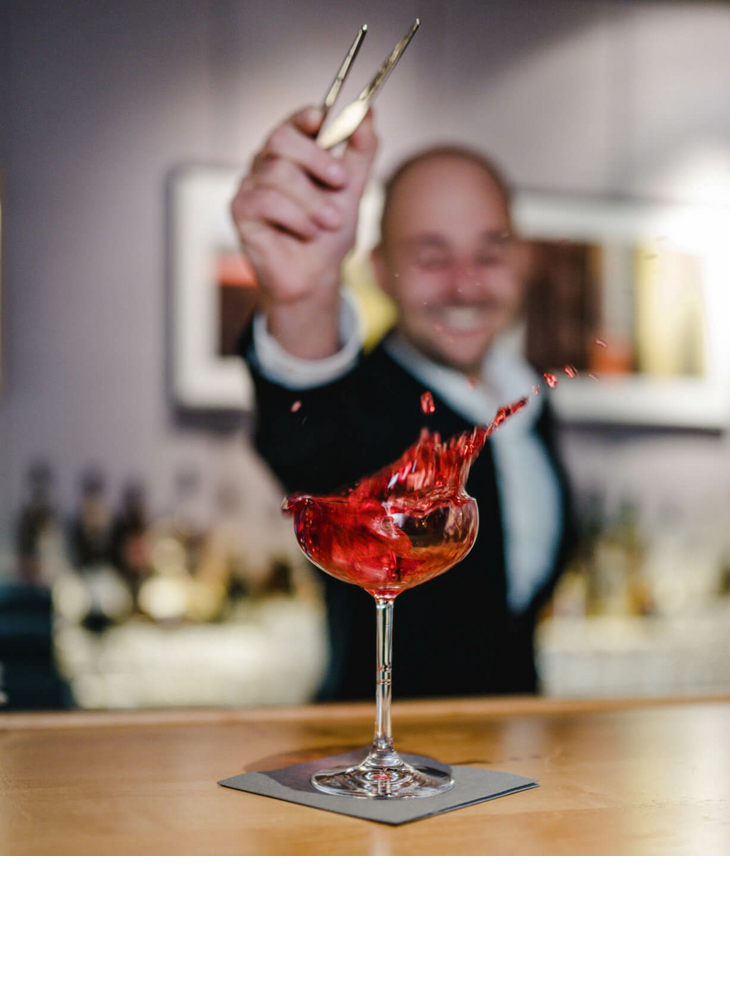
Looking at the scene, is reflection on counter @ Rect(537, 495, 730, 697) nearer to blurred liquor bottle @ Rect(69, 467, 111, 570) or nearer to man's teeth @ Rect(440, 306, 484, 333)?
man's teeth @ Rect(440, 306, 484, 333)

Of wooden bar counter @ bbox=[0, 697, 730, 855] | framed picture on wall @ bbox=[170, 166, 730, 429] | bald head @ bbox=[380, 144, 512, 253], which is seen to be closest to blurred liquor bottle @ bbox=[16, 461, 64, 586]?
framed picture on wall @ bbox=[170, 166, 730, 429]

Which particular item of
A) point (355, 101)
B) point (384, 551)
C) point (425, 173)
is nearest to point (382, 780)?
point (384, 551)

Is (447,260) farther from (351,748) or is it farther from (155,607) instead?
(351,748)

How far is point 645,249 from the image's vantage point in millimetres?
2703

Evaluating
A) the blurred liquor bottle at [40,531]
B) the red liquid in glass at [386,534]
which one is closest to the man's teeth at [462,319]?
the blurred liquor bottle at [40,531]

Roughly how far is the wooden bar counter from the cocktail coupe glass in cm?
7

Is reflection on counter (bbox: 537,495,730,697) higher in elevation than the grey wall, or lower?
lower

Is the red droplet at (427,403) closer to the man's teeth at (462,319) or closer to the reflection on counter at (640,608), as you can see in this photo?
the man's teeth at (462,319)

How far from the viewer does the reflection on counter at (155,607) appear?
2.32 meters

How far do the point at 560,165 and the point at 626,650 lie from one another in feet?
3.97

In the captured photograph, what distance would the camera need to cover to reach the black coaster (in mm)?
671

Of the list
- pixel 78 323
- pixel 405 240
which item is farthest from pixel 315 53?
pixel 78 323

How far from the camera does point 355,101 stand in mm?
1682
